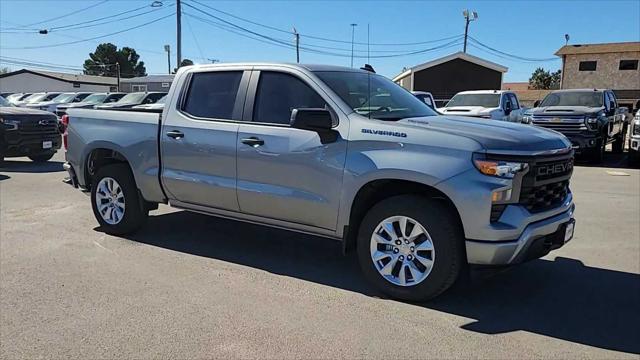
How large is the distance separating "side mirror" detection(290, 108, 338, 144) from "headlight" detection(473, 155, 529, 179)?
1215 mm

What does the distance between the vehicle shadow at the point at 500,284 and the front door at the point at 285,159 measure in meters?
0.63

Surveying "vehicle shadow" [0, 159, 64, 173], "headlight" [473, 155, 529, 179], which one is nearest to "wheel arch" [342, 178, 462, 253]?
"headlight" [473, 155, 529, 179]

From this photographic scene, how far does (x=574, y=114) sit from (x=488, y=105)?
112 inches

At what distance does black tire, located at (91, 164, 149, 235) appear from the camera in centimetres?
590

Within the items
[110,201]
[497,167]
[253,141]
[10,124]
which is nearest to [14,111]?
[10,124]

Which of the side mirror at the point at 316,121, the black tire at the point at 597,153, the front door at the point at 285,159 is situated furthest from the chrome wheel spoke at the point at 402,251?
the black tire at the point at 597,153

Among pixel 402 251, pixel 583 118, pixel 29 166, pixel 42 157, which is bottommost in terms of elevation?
pixel 29 166

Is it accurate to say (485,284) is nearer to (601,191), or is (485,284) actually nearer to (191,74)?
(191,74)

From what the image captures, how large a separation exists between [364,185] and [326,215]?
46 centimetres

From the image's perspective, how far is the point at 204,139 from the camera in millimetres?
5168

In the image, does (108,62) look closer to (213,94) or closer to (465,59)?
(465,59)

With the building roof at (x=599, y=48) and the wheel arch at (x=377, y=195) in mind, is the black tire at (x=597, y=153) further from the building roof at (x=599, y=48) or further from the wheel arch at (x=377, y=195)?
the building roof at (x=599, y=48)

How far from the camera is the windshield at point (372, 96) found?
15.2 feet

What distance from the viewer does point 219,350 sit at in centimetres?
341
